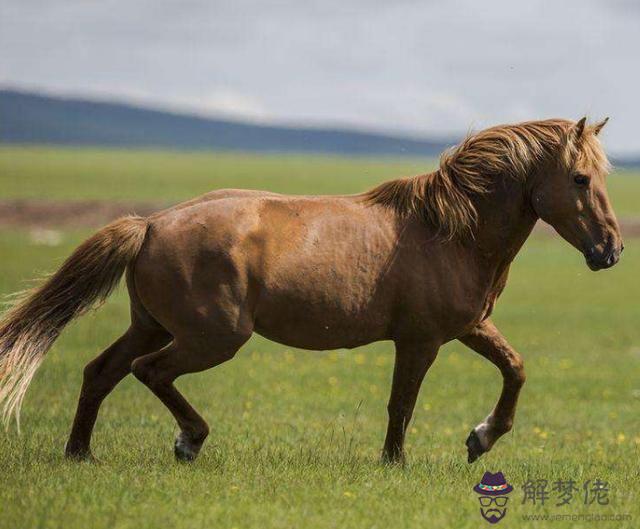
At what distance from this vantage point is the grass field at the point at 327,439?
6191 mm

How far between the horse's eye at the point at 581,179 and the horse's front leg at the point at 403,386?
4.80ft

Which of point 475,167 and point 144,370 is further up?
point 475,167

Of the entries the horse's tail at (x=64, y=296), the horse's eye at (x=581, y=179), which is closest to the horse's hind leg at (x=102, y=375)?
the horse's tail at (x=64, y=296)

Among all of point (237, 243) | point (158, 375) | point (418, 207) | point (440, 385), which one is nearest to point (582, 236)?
point (418, 207)

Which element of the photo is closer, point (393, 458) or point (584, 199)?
point (584, 199)

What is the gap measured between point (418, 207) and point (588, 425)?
16.8ft

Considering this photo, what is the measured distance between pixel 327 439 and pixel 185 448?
90.4 inches

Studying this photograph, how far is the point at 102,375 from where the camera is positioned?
25.3 ft

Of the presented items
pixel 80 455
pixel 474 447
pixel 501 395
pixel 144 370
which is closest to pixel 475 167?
pixel 501 395

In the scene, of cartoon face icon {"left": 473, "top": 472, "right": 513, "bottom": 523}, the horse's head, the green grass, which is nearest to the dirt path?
the green grass

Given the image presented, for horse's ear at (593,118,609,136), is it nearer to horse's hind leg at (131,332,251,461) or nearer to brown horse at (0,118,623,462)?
brown horse at (0,118,623,462)

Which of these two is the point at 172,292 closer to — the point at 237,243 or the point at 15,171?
the point at 237,243

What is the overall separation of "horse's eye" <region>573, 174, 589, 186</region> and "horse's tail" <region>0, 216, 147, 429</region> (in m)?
2.90
